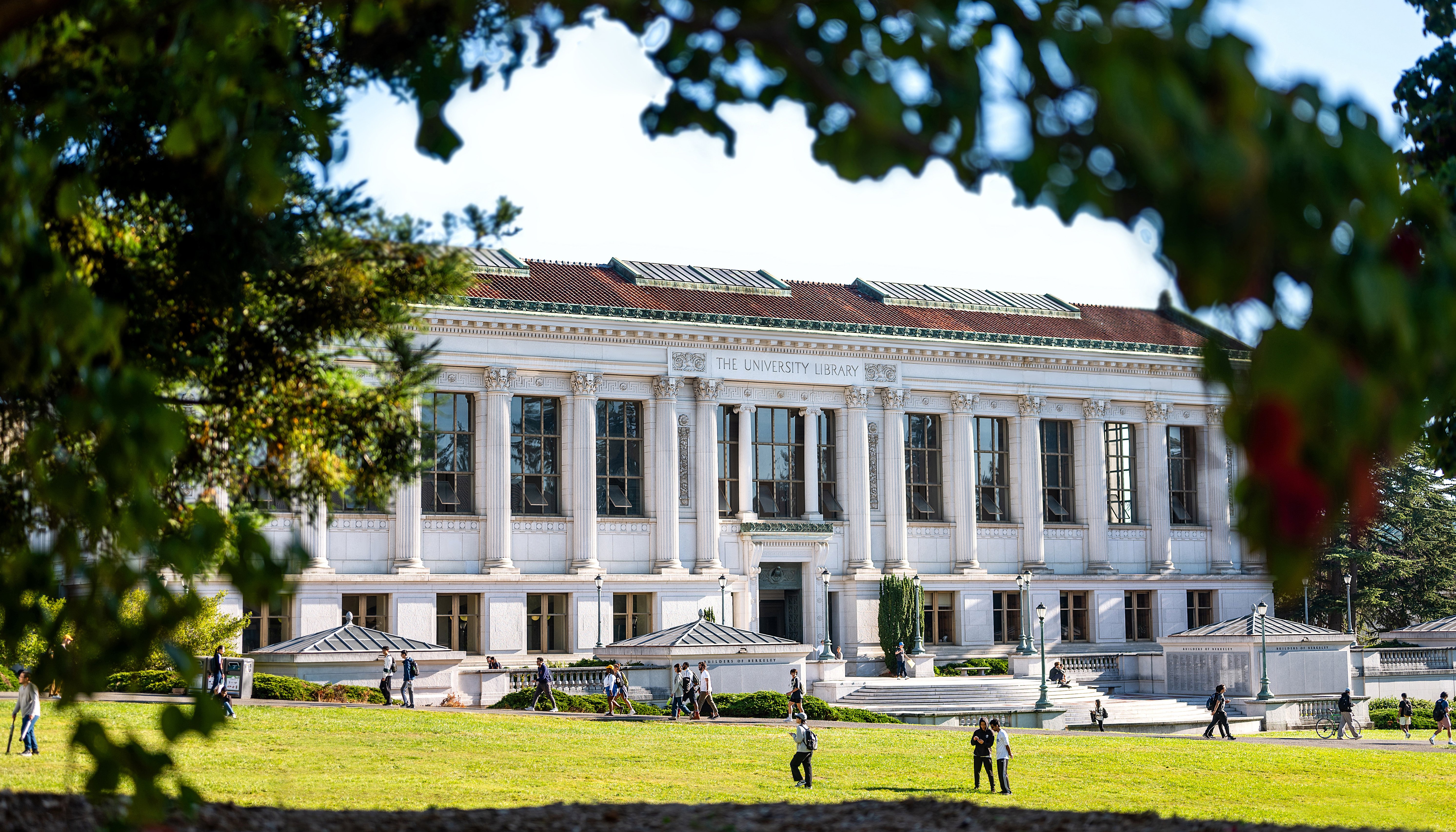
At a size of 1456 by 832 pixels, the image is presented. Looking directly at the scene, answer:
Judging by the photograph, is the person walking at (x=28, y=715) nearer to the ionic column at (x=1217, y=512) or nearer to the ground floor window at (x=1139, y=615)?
the ground floor window at (x=1139, y=615)

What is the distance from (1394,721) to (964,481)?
1990 cm

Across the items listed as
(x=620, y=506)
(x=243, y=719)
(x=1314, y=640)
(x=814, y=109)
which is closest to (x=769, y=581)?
(x=620, y=506)

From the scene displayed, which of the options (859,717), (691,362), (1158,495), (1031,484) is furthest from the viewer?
(1158,495)

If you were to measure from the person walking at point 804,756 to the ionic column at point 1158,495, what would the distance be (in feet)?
148

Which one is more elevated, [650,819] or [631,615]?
[631,615]

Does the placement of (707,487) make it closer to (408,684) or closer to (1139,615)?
(408,684)

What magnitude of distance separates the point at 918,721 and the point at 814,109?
40.9m

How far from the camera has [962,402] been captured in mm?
63781

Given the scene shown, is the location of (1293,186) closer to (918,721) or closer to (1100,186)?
(1100,186)

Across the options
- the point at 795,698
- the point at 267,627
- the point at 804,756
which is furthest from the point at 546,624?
the point at 804,756

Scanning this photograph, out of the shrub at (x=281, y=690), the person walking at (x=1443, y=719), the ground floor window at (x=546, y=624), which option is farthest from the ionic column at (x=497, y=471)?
the person walking at (x=1443, y=719)

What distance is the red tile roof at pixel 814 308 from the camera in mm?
59281

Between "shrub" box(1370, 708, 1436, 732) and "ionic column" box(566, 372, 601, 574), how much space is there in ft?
92.0

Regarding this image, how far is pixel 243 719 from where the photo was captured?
3250 centimetres
